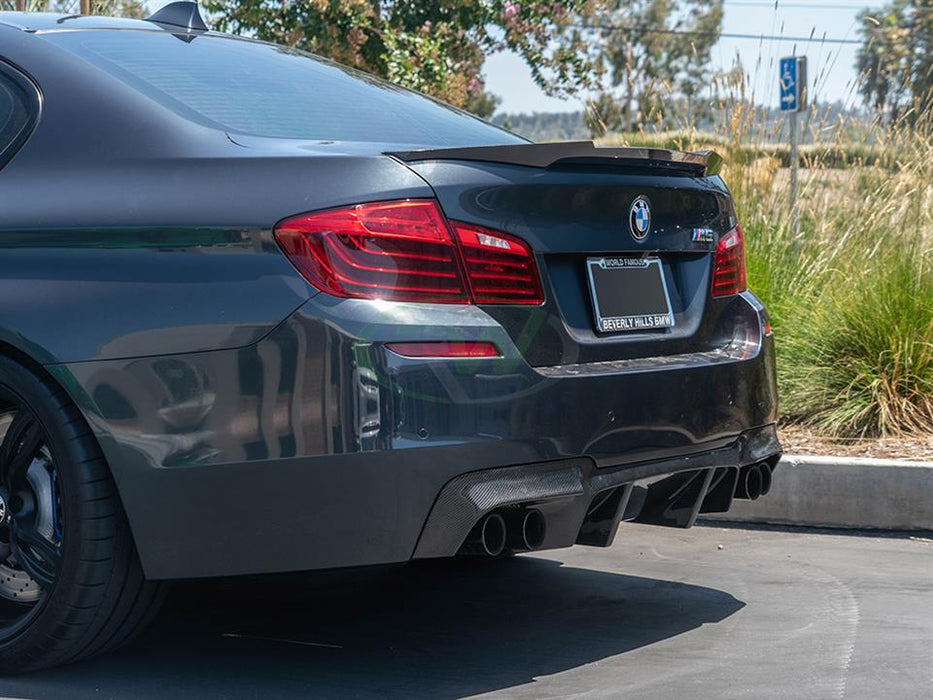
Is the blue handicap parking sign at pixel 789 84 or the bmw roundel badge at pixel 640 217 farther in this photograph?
the blue handicap parking sign at pixel 789 84

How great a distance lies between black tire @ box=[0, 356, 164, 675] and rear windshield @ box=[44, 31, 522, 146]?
0.76 m

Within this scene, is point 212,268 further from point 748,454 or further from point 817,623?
point 817,623

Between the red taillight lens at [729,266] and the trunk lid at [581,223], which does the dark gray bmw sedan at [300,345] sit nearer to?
the trunk lid at [581,223]

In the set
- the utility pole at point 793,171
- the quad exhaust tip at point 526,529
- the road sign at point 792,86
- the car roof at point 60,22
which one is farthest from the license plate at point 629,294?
the road sign at point 792,86

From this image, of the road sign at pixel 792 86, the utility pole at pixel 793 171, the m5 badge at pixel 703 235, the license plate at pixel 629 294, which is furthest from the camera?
the road sign at pixel 792 86

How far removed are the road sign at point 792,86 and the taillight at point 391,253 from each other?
222 inches

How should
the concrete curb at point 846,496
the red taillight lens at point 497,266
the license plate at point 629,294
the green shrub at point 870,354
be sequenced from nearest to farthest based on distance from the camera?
the red taillight lens at point 497,266
the license plate at point 629,294
the concrete curb at point 846,496
the green shrub at point 870,354

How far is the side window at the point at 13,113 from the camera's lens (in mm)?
3592

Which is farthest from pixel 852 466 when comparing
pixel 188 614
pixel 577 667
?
pixel 188 614

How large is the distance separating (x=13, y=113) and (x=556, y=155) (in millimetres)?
1381

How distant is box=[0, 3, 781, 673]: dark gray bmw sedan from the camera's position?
3.08 metres

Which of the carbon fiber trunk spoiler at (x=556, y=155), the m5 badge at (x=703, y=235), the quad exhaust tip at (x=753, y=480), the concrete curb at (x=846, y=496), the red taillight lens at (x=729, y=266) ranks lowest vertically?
the concrete curb at (x=846, y=496)

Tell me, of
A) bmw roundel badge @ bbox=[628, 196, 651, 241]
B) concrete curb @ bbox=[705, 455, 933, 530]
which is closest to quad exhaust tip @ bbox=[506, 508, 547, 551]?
bmw roundel badge @ bbox=[628, 196, 651, 241]

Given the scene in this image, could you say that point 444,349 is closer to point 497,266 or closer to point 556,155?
point 497,266
